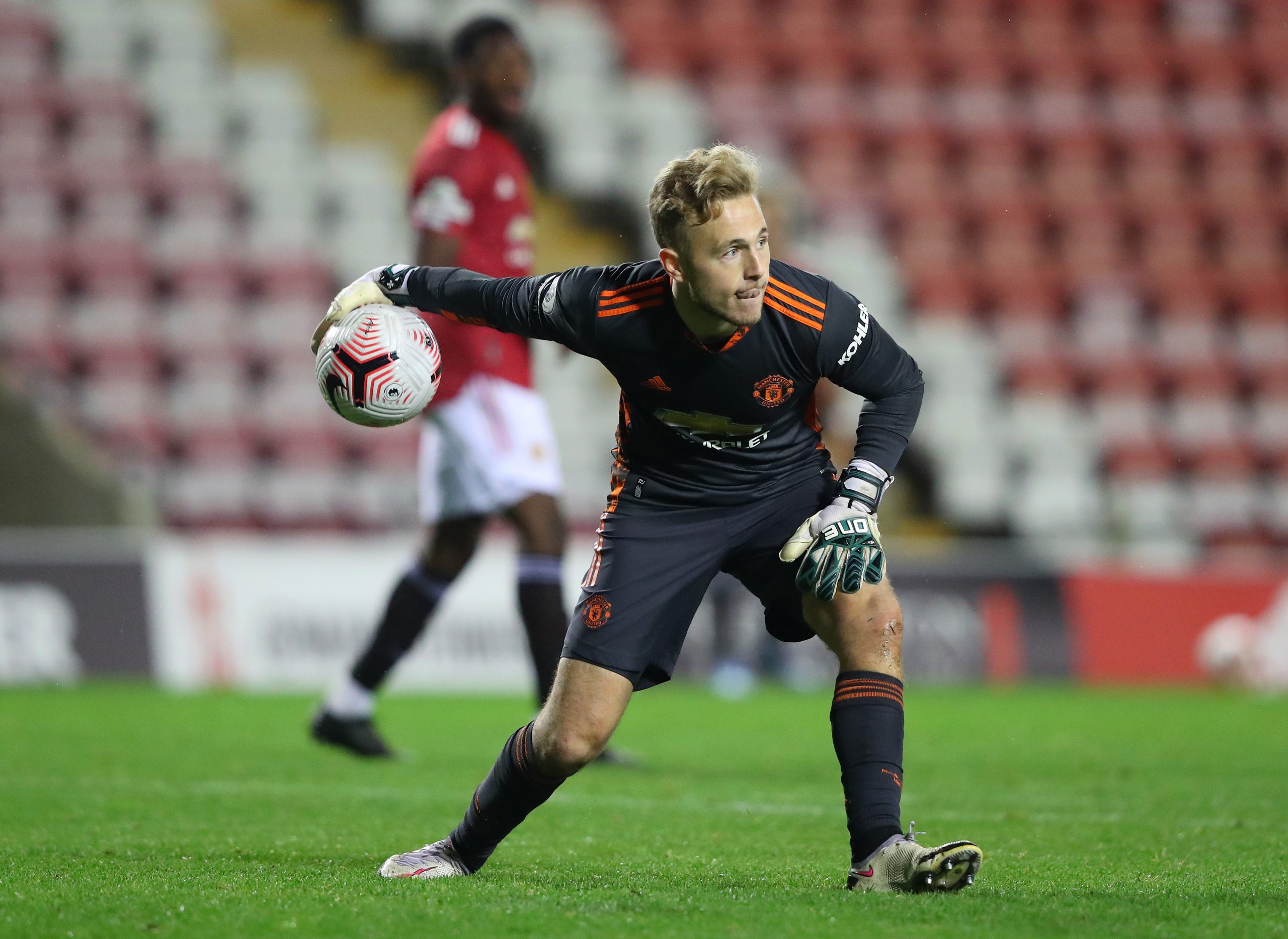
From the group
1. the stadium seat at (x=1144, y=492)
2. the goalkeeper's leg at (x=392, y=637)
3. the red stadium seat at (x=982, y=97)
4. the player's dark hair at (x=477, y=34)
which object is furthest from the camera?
the red stadium seat at (x=982, y=97)

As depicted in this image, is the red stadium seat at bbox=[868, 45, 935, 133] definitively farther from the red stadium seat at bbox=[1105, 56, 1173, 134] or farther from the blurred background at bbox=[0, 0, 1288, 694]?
the red stadium seat at bbox=[1105, 56, 1173, 134]

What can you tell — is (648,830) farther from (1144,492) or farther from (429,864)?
(1144,492)

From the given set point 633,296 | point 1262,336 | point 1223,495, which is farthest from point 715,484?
point 1262,336

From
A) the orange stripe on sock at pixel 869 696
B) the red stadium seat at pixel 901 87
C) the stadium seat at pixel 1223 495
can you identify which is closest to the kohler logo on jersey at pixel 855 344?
the orange stripe on sock at pixel 869 696

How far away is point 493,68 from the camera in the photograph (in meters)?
6.41

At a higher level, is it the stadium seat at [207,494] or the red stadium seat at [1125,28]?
the red stadium seat at [1125,28]

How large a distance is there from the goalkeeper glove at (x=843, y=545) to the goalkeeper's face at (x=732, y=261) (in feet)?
1.60

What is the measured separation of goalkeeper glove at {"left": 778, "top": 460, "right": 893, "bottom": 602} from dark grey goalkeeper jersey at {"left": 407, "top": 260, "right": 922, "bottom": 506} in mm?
93

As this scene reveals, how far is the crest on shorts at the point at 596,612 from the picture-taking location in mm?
3641

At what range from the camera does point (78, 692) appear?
32.6 ft

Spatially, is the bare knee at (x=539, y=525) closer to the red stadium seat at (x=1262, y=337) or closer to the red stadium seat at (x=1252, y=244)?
the red stadium seat at (x=1262, y=337)

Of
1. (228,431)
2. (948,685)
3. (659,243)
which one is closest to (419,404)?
(659,243)

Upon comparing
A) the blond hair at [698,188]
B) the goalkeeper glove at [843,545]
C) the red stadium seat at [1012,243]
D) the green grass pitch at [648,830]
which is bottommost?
the green grass pitch at [648,830]

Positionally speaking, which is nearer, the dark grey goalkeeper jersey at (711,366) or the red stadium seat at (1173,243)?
the dark grey goalkeeper jersey at (711,366)
